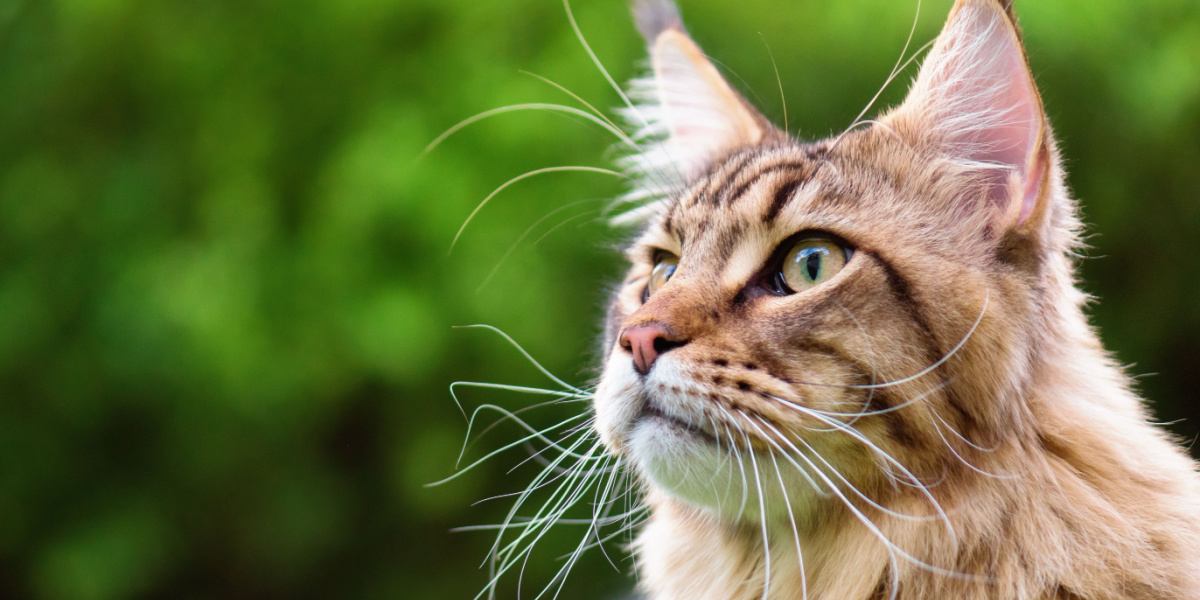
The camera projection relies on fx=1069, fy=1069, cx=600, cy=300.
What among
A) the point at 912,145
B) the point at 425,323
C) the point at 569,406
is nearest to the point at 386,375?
the point at 425,323

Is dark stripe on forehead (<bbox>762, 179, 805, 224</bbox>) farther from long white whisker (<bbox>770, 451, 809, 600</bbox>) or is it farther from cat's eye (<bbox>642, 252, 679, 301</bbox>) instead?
long white whisker (<bbox>770, 451, 809, 600</bbox>)

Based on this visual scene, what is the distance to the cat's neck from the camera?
158 cm

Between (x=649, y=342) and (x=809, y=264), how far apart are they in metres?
0.29

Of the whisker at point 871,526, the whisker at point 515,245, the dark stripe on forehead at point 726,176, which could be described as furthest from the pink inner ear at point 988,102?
the whisker at point 515,245

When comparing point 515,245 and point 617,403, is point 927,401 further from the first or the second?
point 515,245

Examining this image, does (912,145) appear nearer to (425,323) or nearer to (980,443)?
(980,443)

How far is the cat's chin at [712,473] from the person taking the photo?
1.59 metres

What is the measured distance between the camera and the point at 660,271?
208 cm

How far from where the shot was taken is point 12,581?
12.4ft

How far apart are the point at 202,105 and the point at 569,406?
1.62 metres

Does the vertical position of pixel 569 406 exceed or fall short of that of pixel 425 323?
it falls short

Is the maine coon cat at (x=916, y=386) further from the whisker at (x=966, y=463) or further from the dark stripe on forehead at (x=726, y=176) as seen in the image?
the dark stripe on forehead at (x=726, y=176)

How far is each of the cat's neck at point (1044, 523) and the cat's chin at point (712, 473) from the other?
0.07 metres

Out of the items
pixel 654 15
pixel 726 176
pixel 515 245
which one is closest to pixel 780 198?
pixel 726 176
